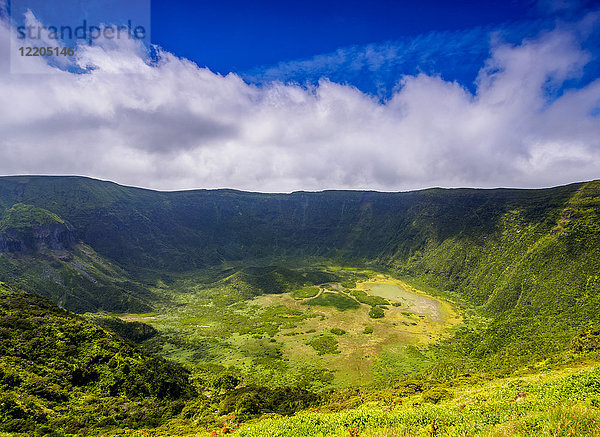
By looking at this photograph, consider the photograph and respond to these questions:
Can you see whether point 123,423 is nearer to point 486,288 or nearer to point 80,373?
point 80,373

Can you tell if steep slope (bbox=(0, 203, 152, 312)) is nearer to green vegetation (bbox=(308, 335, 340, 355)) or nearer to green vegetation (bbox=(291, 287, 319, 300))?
green vegetation (bbox=(291, 287, 319, 300))

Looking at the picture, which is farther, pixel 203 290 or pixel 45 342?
pixel 203 290

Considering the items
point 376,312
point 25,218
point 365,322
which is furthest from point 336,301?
point 25,218

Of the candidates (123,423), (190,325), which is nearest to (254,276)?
(190,325)

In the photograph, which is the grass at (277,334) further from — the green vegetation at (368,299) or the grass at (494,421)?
the grass at (494,421)

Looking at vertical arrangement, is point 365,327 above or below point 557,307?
below

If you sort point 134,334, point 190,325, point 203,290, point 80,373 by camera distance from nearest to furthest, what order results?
point 80,373, point 134,334, point 190,325, point 203,290

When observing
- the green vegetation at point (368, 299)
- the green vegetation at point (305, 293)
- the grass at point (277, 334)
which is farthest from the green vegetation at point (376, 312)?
the green vegetation at point (305, 293)

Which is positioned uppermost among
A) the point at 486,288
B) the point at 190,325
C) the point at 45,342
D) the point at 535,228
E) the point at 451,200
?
the point at 451,200
